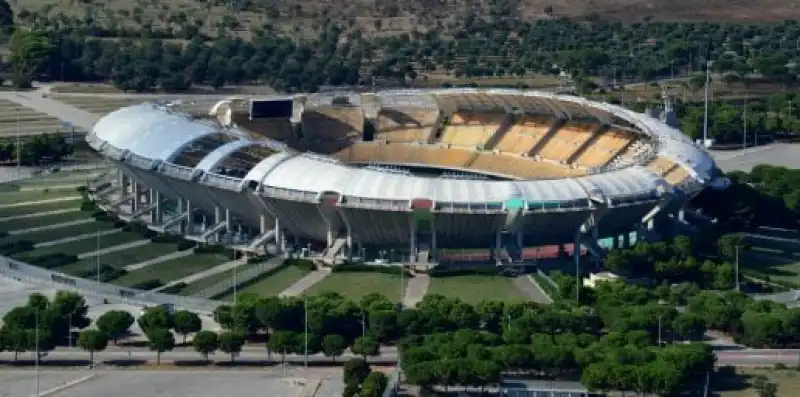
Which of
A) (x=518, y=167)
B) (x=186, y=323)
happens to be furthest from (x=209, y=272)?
(x=518, y=167)

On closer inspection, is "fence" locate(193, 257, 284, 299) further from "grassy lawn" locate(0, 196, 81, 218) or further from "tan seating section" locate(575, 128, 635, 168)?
"tan seating section" locate(575, 128, 635, 168)

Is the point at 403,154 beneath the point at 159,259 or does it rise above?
above

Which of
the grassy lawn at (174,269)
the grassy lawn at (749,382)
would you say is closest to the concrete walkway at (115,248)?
the grassy lawn at (174,269)

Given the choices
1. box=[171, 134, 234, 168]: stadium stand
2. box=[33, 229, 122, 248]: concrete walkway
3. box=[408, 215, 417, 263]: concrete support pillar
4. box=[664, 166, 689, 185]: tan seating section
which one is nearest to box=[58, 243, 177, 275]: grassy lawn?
box=[33, 229, 122, 248]: concrete walkway

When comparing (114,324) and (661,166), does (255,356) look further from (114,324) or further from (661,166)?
(661,166)

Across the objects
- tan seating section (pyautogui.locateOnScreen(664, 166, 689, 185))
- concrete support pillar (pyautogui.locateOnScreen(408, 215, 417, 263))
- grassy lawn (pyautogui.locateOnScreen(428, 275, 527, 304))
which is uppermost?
tan seating section (pyautogui.locateOnScreen(664, 166, 689, 185))

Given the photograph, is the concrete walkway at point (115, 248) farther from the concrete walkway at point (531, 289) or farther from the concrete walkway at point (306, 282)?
the concrete walkway at point (531, 289)
